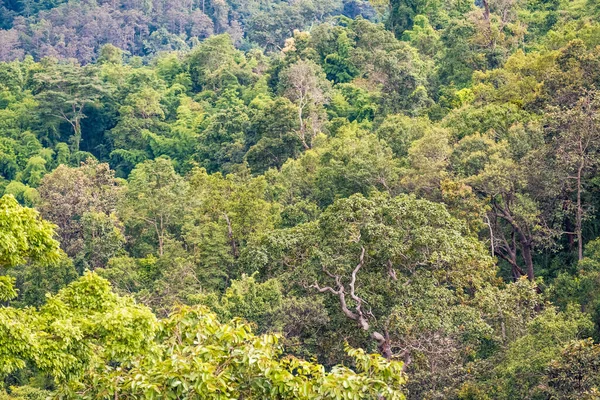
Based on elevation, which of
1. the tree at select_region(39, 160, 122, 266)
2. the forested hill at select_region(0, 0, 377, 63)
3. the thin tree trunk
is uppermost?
the thin tree trunk

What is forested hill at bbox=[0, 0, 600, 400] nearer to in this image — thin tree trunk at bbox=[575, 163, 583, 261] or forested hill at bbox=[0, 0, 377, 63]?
thin tree trunk at bbox=[575, 163, 583, 261]

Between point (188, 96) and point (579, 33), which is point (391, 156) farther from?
point (188, 96)

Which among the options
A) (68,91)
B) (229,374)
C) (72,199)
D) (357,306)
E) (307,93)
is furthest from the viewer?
(68,91)

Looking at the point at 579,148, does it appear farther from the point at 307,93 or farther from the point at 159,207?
the point at 307,93

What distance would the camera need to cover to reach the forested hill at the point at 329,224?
24.6 feet

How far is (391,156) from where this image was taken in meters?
25.5

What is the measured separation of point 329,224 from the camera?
1780 cm

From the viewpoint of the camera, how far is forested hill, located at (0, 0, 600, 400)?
7492mm

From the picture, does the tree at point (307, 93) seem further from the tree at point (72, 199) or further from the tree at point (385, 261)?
the tree at point (385, 261)

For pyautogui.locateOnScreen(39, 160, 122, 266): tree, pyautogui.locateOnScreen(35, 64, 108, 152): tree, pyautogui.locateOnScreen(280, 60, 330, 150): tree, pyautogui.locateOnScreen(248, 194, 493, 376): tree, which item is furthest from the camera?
pyautogui.locateOnScreen(35, 64, 108, 152): tree

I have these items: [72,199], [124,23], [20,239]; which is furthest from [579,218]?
[124,23]

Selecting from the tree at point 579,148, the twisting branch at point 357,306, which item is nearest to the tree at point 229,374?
the twisting branch at point 357,306

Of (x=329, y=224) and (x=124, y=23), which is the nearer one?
(x=329, y=224)

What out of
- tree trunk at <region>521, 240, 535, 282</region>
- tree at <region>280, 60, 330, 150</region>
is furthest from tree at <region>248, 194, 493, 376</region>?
tree at <region>280, 60, 330, 150</region>
